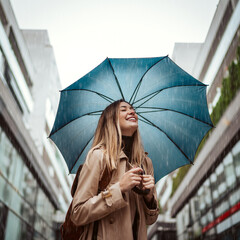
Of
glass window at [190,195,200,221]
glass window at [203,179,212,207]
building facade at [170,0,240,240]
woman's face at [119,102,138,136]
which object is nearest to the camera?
woman's face at [119,102,138,136]

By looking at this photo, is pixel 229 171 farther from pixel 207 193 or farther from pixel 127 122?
pixel 127 122

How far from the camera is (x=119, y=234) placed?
2.15 metres

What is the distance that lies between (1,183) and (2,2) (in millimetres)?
9252

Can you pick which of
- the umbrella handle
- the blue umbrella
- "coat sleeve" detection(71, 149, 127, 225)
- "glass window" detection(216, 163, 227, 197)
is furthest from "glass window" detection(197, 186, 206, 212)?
"coat sleeve" detection(71, 149, 127, 225)

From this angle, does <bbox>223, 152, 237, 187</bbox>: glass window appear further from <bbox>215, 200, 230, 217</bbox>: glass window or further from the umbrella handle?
the umbrella handle

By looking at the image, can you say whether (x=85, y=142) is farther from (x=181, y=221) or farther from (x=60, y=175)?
(x=60, y=175)

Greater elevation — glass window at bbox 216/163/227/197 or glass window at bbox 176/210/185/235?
glass window at bbox 216/163/227/197

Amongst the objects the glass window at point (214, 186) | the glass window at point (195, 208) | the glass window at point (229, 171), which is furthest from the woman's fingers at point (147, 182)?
the glass window at point (195, 208)

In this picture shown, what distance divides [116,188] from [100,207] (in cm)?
15

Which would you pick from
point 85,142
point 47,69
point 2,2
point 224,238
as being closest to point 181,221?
point 224,238

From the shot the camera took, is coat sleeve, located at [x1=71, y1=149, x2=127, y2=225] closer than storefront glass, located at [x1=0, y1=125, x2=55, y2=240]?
Yes

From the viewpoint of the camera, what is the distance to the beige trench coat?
210 centimetres

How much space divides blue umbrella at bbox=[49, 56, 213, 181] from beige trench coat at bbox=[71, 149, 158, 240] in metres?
1.05

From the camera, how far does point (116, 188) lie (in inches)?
84.4
